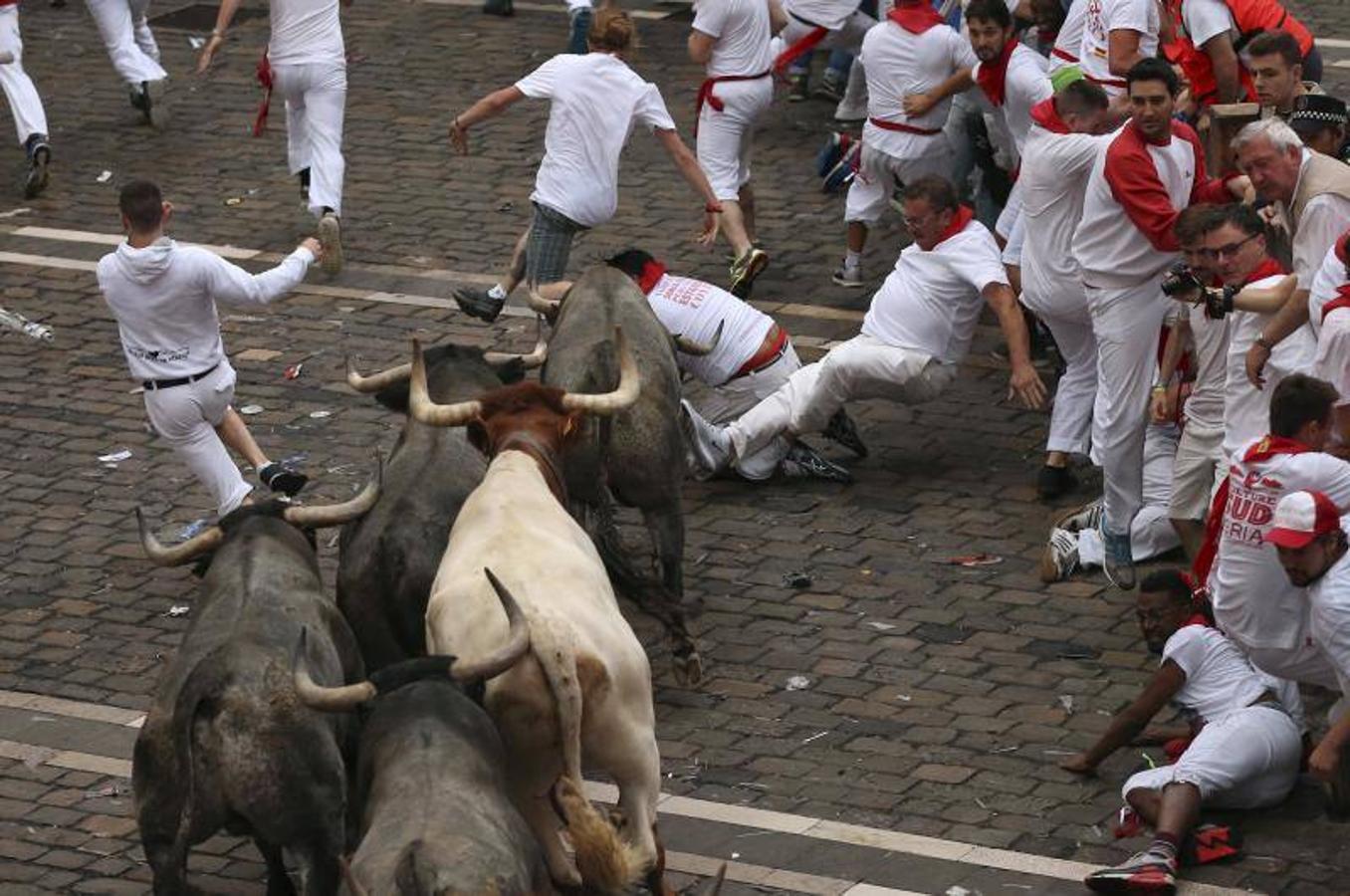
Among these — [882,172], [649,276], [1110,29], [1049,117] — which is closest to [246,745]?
[649,276]

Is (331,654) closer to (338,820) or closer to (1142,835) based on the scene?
(338,820)

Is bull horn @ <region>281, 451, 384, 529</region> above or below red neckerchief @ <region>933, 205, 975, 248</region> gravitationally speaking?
above

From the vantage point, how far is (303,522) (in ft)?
33.1

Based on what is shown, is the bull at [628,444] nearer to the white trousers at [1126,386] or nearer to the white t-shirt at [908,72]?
the white trousers at [1126,386]

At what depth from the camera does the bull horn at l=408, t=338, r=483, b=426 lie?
10.2 m

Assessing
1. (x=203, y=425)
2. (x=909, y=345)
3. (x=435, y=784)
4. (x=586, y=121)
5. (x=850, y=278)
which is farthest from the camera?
(x=850, y=278)

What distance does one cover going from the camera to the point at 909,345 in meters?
13.9

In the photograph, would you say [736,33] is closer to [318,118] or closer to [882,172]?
[882,172]

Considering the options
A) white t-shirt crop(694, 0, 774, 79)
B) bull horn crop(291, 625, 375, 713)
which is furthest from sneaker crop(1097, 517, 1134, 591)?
white t-shirt crop(694, 0, 774, 79)

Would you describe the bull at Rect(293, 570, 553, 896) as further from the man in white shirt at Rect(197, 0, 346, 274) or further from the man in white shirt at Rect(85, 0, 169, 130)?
the man in white shirt at Rect(85, 0, 169, 130)

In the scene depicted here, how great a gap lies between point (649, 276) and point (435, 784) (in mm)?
5924

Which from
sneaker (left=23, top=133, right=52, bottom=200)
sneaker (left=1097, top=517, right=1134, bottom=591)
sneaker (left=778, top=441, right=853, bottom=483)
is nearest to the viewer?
sneaker (left=1097, top=517, right=1134, bottom=591)

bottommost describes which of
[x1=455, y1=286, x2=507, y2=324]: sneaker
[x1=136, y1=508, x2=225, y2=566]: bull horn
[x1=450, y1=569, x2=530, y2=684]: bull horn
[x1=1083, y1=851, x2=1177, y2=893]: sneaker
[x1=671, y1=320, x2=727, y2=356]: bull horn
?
[x1=455, y1=286, x2=507, y2=324]: sneaker

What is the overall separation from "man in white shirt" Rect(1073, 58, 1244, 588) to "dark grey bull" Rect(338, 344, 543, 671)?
12.0 ft
